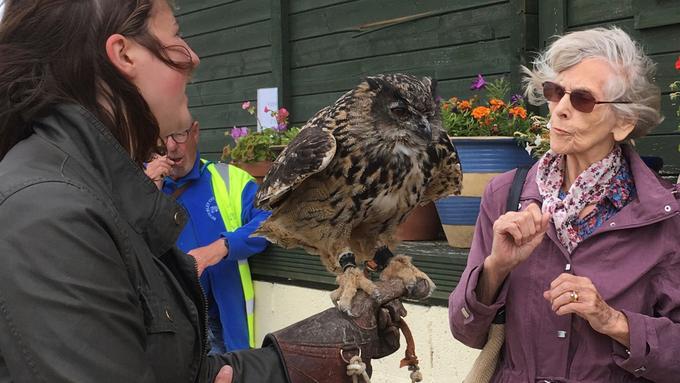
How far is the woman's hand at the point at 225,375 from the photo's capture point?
1771mm

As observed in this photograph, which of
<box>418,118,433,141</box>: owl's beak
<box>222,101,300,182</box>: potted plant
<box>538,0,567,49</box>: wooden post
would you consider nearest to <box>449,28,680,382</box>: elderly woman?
<box>418,118,433,141</box>: owl's beak

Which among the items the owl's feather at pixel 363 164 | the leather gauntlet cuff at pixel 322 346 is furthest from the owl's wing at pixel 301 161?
the leather gauntlet cuff at pixel 322 346

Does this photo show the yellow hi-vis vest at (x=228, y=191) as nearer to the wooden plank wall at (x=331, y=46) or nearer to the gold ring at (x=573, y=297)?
the wooden plank wall at (x=331, y=46)

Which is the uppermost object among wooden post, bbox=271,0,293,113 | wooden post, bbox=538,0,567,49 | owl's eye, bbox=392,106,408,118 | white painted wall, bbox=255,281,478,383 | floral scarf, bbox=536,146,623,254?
owl's eye, bbox=392,106,408,118

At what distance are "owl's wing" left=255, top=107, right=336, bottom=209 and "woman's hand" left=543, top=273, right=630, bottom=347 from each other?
0.84 m

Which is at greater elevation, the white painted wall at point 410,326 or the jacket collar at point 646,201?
the jacket collar at point 646,201

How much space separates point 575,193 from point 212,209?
2204mm

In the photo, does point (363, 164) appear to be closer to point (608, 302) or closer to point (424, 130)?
point (424, 130)

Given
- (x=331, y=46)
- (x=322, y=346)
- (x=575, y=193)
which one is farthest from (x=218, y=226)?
(x=331, y=46)

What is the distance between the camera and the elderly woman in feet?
7.04

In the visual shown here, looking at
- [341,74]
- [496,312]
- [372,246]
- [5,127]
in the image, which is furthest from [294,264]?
[5,127]

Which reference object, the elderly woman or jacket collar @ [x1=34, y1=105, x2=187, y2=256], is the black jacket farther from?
the elderly woman

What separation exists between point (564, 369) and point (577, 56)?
921mm

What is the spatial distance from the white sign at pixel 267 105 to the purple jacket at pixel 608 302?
453cm
